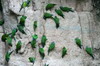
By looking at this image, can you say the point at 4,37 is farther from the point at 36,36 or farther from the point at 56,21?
the point at 56,21

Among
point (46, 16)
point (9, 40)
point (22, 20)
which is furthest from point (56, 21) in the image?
point (9, 40)

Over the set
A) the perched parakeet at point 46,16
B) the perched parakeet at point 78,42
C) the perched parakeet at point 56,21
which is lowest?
the perched parakeet at point 78,42

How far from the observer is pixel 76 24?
3277 mm

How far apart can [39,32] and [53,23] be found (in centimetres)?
18

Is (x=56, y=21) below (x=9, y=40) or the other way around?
the other way around

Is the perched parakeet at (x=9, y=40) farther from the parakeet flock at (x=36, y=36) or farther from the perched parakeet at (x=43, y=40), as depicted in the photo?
the perched parakeet at (x=43, y=40)

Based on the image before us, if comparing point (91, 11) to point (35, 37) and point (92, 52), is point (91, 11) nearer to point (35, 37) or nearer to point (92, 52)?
point (92, 52)

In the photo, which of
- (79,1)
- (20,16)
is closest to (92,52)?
(79,1)

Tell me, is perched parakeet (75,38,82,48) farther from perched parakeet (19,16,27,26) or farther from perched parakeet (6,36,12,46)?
perched parakeet (6,36,12,46)

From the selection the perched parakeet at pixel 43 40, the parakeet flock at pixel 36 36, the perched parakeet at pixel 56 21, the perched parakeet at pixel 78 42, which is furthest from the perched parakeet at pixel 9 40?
the perched parakeet at pixel 78 42

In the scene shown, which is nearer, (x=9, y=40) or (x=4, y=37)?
(x=9, y=40)

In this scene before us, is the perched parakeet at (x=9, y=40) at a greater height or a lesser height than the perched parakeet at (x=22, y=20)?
lesser

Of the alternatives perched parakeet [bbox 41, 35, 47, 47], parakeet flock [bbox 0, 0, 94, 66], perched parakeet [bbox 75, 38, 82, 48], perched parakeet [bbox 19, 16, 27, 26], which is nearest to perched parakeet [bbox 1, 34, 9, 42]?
parakeet flock [bbox 0, 0, 94, 66]

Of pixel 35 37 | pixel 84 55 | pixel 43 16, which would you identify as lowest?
pixel 84 55
